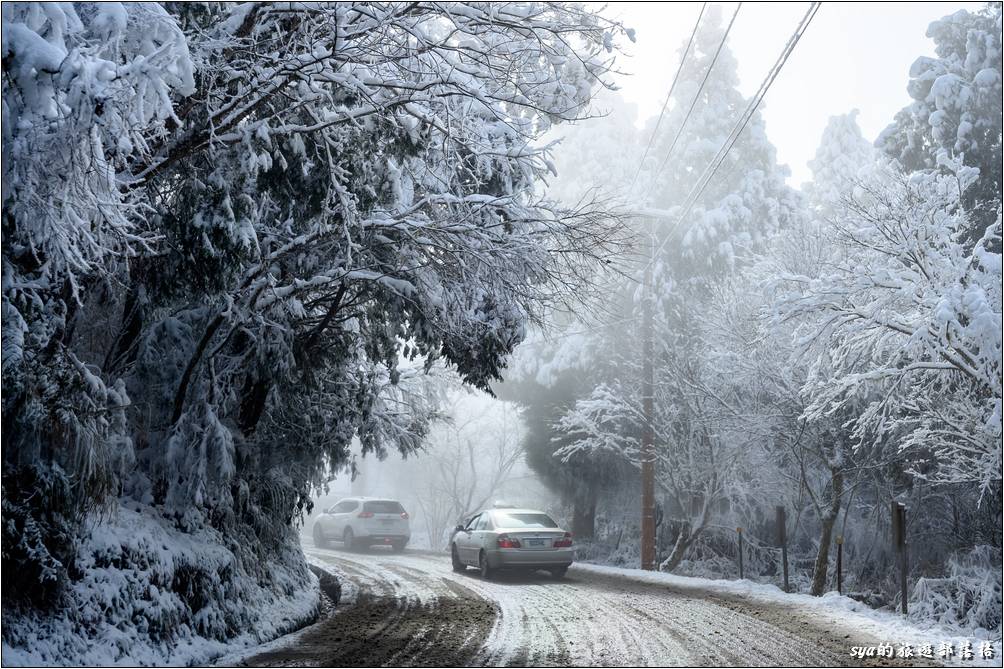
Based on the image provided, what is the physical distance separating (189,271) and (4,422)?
248cm

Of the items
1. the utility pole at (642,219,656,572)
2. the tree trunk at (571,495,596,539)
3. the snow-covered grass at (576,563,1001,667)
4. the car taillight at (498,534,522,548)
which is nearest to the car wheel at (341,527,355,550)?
the tree trunk at (571,495,596,539)

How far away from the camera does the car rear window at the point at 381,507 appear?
1034 inches

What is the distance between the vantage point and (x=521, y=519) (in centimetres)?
1662

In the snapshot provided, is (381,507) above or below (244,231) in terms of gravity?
below

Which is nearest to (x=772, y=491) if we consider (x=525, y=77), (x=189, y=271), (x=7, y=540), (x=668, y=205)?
A: (x=668, y=205)

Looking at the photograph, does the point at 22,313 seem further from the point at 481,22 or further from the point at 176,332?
the point at 481,22

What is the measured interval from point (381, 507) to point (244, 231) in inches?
783

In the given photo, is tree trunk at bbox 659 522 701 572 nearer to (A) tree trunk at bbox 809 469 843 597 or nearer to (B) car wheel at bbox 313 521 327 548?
(A) tree trunk at bbox 809 469 843 597

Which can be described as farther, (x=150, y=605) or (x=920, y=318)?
(x=920, y=318)

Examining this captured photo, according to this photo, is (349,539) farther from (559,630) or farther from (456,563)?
(559,630)

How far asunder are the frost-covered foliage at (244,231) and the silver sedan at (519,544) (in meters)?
4.90

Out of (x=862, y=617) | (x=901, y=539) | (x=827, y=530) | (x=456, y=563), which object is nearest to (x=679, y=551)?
(x=827, y=530)

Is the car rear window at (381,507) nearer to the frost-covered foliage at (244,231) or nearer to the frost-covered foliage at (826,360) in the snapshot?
the frost-covered foliage at (826,360)

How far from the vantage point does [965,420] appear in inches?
543
